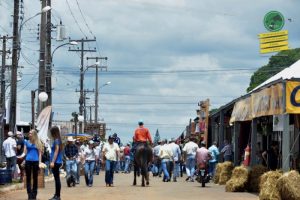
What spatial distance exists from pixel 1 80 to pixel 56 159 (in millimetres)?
37166

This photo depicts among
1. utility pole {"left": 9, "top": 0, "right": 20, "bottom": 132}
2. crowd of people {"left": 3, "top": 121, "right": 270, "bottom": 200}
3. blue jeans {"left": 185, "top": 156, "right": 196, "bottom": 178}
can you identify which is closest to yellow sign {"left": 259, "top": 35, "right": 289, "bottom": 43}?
crowd of people {"left": 3, "top": 121, "right": 270, "bottom": 200}

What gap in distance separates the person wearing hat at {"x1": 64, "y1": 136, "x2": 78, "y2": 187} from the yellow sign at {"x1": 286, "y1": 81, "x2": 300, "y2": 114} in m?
9.68

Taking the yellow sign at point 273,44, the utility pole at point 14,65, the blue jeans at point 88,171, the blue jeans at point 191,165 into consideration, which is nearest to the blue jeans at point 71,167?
the blue jeans at point 88,171

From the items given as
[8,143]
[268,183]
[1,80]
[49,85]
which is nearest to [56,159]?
[268,183]

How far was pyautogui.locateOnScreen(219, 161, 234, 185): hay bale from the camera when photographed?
2636 cm

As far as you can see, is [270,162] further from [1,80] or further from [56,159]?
[1,80]

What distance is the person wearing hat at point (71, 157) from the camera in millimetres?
24766

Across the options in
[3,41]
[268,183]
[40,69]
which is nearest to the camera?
[268,183]

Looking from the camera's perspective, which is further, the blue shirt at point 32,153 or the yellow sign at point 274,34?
the yellow sign at point 274,34

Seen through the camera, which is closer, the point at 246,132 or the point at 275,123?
the point at 275,123

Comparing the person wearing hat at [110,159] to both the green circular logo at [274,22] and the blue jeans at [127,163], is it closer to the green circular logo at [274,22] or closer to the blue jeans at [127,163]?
the green circular logo at [274,22]

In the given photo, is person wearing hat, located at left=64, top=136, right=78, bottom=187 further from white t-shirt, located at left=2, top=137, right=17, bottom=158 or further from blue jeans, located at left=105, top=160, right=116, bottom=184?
white t-shirt, located at left=2, top=137, right=17, bottom=158

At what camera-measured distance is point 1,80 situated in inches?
2112

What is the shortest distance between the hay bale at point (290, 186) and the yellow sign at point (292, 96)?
4.96ft
